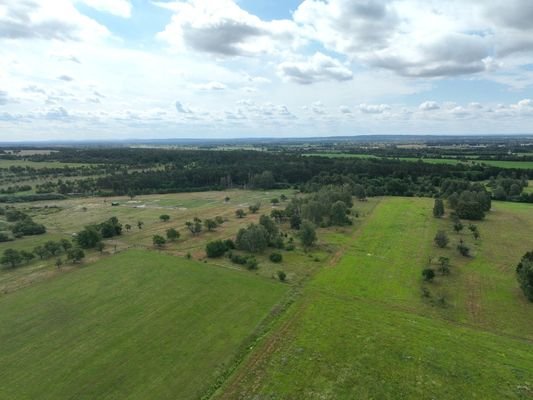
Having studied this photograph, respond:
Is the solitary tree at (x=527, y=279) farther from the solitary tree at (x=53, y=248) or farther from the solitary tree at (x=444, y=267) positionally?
the solitary tree at (x=53, y=248)

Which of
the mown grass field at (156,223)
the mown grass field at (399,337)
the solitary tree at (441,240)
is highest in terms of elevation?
the solitary tree at (441,240)

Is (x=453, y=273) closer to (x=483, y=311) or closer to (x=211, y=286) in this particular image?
(x=483, y=311)

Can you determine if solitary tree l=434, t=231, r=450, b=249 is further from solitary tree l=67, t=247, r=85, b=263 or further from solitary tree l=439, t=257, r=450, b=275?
solitary tree l=67, t=247, r=85, b=263

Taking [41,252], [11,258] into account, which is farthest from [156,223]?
[11,258]

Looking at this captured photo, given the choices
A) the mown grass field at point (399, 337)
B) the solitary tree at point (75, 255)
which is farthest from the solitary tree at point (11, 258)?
the mown grass field at point (399, 337)

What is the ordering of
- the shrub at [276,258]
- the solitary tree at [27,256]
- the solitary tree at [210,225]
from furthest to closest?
the solitary tree at [210,225] → the solitary tree at [27,256] → the shrub at [276,258]

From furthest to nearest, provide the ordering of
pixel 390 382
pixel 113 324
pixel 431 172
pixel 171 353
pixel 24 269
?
pixel 431 172 < pixel 24 269 < pixel 113 324 < pixel 171 353 < pixel 390 382

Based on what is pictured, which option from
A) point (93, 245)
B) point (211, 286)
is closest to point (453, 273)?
point (211, 286)
